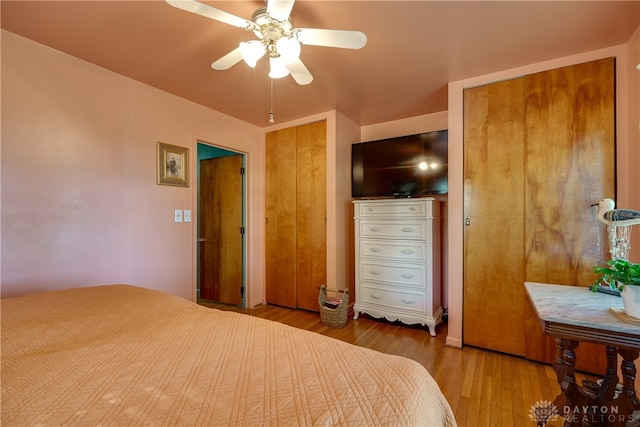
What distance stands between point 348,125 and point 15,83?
113 inches

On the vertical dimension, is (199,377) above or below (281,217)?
below

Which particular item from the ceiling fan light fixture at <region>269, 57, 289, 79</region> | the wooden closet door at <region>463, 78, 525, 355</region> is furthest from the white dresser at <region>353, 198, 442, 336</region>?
the ceiling fan light fixture at <region>269, 57, 289, 79</region>

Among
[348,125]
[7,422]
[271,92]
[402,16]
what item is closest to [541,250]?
[402,16]

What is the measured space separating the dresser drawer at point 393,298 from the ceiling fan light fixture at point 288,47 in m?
2.34

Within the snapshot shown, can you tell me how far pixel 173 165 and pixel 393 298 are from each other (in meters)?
2.59

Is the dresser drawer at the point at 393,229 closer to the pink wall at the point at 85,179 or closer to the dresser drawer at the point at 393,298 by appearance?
the dresser drawer at the point at 393,298

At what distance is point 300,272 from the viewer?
3.38m

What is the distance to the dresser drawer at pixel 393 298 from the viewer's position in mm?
2707

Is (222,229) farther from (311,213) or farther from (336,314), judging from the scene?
(336,314)

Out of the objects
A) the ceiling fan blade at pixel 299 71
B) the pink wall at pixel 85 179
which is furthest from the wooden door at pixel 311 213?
the ceiling fan blade at pixel 299 71

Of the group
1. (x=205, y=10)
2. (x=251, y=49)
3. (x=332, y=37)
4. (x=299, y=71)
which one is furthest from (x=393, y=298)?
(x=205, y=10)

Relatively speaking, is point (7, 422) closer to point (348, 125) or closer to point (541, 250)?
point (541, 250)

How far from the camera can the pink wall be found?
178 centimetres

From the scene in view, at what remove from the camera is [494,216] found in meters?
2.27
